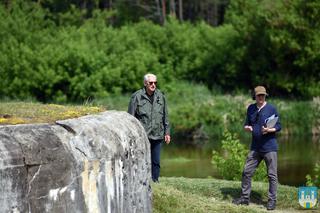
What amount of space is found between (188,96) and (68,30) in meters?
10.5

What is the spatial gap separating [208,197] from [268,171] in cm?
97

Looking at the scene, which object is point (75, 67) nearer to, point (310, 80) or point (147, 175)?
point (310, 80)

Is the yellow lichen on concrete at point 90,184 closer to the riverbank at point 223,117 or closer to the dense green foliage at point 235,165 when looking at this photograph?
the dense green foliage at point 235,165

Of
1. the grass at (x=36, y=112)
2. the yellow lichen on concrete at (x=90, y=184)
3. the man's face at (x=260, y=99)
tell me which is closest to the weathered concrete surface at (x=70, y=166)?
Result: the yellow lichen on concrete at (x=90, y=184)

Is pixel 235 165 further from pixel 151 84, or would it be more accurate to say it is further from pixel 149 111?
pixel 151 84

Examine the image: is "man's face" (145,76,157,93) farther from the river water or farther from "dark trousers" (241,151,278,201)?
the river water

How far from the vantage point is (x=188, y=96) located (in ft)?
122

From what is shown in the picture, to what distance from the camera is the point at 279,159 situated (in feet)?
73.8

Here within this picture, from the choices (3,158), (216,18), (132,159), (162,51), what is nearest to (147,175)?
(132,159)

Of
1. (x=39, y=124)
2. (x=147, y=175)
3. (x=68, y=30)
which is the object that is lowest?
(x=147, y=175)

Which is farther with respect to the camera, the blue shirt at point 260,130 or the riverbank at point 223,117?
the riverbank at point 223,117

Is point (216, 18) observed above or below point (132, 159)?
above

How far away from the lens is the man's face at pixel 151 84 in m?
10.3

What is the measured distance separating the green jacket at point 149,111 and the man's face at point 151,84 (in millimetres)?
96
